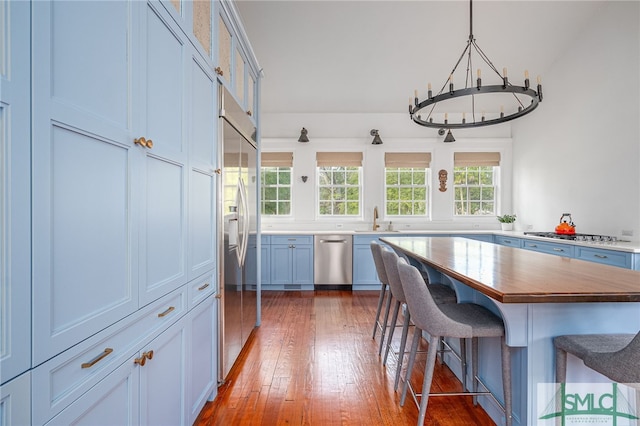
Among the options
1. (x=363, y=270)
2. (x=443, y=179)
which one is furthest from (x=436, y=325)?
(x=443, y=179)

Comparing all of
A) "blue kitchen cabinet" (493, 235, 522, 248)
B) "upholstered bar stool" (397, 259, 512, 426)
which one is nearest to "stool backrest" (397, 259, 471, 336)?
"upholstered bar stool" (397, 259, 512, 426)

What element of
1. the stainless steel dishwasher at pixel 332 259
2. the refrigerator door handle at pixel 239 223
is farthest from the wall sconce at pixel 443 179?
the refrigerator door handle at pixel 239 223

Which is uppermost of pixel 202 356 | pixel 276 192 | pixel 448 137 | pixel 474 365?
pixel 448 137

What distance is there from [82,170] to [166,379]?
993mm

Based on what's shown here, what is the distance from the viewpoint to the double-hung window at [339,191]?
537 cm

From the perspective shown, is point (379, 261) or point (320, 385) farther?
point (379, 261)

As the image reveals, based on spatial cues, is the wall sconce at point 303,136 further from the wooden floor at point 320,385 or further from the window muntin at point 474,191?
the wooden floor at point 320,385

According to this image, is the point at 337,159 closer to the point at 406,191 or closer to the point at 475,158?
the point at 406,191

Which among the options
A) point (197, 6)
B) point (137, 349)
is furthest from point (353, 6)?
point (137, 349)

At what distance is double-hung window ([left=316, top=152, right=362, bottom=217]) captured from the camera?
5367 millimetres

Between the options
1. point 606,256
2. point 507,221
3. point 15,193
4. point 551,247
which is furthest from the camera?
point 507,221

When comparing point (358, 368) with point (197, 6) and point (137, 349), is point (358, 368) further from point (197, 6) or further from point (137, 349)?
point (197, 6)

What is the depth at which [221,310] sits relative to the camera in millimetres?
2064

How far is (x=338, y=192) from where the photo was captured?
5375mm
